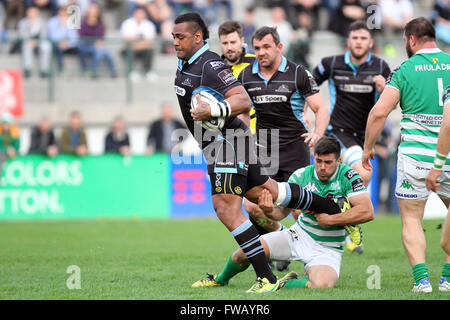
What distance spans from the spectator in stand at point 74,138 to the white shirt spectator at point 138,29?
3.11 meters

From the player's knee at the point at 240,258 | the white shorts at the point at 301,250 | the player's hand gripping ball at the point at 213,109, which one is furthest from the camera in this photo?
the white shorts at the point at 301,250

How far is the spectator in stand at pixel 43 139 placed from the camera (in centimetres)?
1717

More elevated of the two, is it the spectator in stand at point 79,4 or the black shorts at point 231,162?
the spectator in stand at point 79,4

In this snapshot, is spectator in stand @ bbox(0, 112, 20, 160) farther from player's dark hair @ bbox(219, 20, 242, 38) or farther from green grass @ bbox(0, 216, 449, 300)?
player's dark hair @ bbox(219, 20, 242, 38)

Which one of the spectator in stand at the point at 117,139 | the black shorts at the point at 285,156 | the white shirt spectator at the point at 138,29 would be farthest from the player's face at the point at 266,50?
the white shirt spectator at the point at 138,29

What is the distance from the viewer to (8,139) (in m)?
17.0

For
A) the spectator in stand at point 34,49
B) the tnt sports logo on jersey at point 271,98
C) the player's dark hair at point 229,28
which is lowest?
the tnt sports logo on jersey at point 271,98

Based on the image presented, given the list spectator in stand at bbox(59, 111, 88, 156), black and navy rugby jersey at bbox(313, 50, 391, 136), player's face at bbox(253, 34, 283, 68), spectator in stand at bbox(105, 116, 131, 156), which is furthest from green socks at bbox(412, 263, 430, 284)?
spectator in stand at bbox(59, 111, 88, 156)

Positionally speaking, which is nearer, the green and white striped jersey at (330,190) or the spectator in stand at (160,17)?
the green and white striped jersey at (330,190)

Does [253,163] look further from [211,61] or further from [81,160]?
[81,160]

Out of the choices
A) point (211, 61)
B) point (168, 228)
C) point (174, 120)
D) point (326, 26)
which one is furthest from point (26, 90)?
point (211, 61)

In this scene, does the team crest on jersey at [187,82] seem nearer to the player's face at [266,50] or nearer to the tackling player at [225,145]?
the tackling player at [225,145]

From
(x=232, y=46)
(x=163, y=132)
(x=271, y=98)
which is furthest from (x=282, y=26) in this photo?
(x=271, y=98)

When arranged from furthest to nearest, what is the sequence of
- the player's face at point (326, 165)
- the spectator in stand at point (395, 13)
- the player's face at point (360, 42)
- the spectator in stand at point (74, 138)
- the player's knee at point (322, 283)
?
the spectator in stand at point (395, 13) < the spectator in stand at point (74, 138) < the player's face at point (360, 42) < the player's face at point (326, 165) < the player's knee at point (322, 283)
